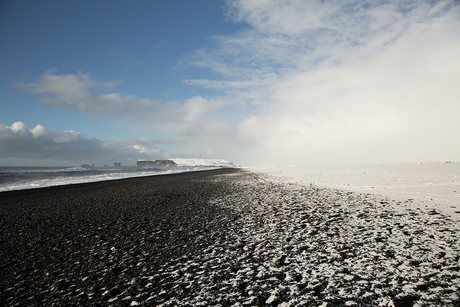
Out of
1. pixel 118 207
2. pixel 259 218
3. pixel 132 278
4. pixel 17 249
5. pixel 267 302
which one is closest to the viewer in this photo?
pixel 267 302

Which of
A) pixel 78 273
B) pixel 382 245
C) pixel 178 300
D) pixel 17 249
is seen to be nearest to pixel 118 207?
pixel 17 249

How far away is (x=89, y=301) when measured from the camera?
312 cm

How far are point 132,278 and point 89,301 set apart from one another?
0.67m

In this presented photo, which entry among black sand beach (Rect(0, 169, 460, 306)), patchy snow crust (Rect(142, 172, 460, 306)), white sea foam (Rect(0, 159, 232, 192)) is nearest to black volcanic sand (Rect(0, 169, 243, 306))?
black sand beach (Rect(0, 169, 460, 306))

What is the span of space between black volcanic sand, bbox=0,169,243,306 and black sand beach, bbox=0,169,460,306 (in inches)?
1.0

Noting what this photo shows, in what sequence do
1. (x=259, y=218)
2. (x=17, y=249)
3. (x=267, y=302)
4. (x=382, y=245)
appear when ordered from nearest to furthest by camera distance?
(x=267, y=302), (x=382, y=245), (x=17, y=249), (x=259, y=218)

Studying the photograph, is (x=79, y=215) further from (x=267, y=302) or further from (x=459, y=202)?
(x=459, y=202)

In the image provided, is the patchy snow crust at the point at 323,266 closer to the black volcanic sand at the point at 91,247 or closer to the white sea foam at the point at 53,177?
the black volcanic sand at the point at 91,247

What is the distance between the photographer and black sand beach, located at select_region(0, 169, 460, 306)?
10.2ft

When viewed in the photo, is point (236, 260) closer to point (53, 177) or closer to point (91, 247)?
point (91, 247)

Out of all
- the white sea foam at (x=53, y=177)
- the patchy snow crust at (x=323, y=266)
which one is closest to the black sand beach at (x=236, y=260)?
the patchy snow crust at (x=323, y=266)

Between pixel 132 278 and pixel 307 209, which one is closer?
pixel 132 278

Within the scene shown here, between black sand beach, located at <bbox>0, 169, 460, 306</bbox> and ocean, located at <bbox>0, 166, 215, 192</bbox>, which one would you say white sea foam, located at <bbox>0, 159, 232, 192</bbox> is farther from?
black sand beach, located at <bbox>0, 169, 460, 306</bbox>

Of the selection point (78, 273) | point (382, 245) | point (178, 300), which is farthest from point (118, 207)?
point (382, 245)
